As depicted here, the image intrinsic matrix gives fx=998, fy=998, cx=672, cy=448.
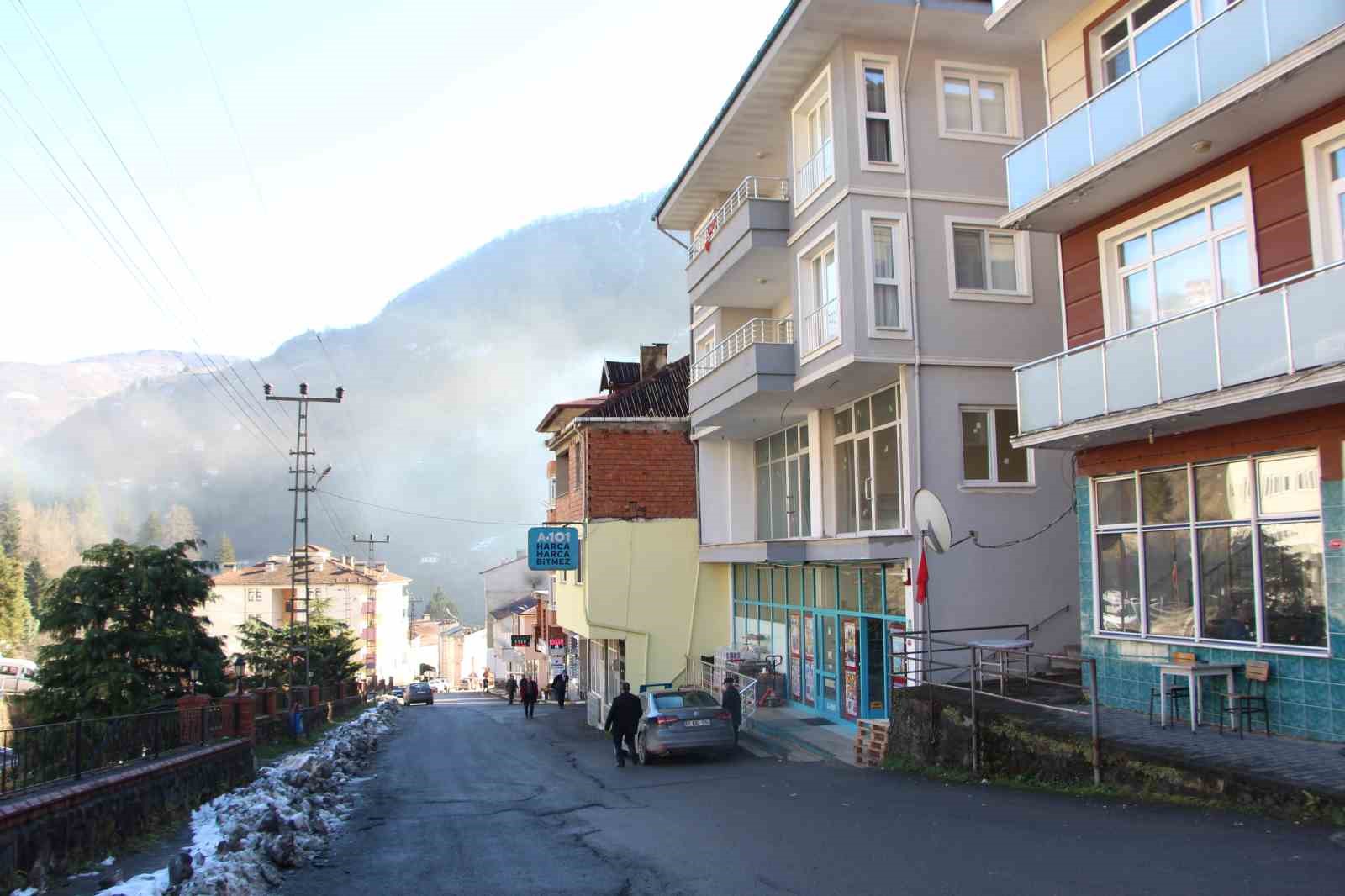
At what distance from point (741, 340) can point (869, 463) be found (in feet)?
20.0

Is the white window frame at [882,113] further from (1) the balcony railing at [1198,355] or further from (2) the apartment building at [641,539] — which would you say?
(2) the apartment building at [641,539]

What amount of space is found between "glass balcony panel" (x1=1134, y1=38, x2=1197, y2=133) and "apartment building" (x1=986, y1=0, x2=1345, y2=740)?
25mm

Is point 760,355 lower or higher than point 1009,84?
lower

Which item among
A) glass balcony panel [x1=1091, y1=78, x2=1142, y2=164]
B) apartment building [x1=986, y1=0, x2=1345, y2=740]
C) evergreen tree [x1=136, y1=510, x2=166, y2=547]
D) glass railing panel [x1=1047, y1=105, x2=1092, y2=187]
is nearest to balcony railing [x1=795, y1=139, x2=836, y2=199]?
apartment building [x1=986, y1=0, x2=1345, y2=740]

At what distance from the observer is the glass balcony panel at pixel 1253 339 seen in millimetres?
10711

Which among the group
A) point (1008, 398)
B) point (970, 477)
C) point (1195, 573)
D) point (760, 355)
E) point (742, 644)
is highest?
point (760, 355)

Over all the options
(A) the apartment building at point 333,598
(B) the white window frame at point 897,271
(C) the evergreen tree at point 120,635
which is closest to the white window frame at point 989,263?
(B) the white window frame at point 897,271

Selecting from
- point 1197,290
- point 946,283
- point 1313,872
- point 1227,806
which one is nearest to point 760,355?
point 946,283

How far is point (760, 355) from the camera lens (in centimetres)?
2111

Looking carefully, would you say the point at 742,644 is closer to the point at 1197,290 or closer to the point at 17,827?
the point at 1197,290

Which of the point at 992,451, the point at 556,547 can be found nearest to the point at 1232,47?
the point at 992,451

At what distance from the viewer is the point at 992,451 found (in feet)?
61.0

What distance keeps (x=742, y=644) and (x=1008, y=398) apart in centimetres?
1253

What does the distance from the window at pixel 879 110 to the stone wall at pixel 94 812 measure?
1526 centimetres
